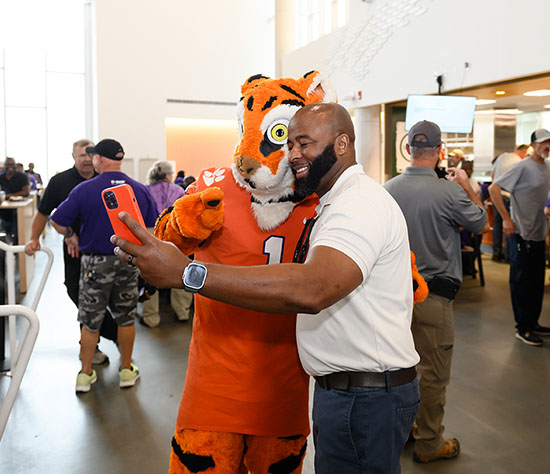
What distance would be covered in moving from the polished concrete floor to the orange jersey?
129 centimetres

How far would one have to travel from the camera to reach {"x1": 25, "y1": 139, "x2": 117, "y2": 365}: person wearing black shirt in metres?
3.97

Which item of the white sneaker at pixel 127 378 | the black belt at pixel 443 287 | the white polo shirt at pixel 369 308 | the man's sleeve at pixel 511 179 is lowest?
the white sneaker at pixel 127 378

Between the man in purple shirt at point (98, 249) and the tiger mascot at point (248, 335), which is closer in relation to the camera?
the tiger mascot at point (248, 335)

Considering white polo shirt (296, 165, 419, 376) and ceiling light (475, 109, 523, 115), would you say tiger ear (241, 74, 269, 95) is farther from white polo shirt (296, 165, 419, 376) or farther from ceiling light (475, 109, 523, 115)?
ceiling light (475, 109, 523, 115)

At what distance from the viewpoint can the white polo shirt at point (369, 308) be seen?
129cm

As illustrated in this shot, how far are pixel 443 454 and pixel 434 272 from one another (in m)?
0.97

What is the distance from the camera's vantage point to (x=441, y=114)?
20.4ft

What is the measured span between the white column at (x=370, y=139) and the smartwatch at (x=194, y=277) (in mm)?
8621

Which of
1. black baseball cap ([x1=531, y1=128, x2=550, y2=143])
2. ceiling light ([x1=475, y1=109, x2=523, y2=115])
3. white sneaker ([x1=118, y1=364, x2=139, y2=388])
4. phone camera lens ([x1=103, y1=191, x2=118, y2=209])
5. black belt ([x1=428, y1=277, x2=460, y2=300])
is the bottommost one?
white sneaker ([x1=118, y1=364, x2=139, y2=388])

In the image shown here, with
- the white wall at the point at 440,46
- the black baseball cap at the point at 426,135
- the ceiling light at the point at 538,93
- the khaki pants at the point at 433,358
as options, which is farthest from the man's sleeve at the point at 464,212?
the ceiling light at the point at 538,93

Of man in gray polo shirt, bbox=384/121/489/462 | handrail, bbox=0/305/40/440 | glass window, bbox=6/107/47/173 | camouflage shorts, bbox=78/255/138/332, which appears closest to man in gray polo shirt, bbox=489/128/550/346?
man in gray polo shirt, bbox=384/121/489/462

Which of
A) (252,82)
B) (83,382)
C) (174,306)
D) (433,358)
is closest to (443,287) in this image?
(433,358)

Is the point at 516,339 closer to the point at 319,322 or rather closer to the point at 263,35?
the point at 319,322

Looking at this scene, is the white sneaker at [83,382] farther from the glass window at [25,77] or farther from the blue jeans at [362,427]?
the glass window at [25,77]
